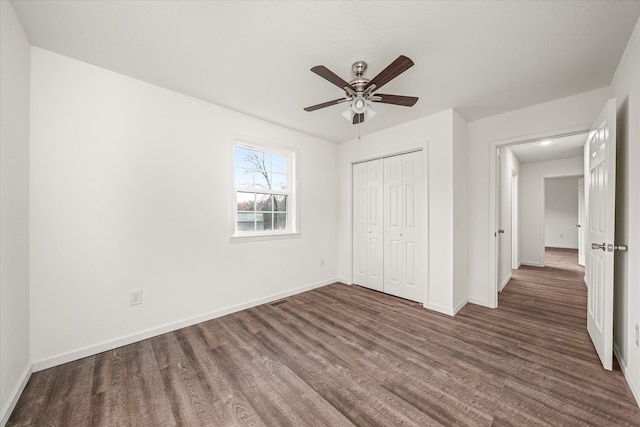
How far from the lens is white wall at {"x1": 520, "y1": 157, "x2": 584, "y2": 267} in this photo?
5600mm

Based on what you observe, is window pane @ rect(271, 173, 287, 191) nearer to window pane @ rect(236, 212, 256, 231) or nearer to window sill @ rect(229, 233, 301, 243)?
window pane @ rect(236, 212, 256, 231)

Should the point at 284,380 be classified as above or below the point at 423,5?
below

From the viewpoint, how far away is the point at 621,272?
6.54 feet

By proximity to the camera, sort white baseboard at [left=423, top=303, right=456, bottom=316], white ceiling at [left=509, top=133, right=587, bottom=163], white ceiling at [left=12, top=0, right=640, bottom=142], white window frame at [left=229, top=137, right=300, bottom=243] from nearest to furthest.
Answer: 1. white ceiling at [left=12, top=0, right=640, bottom=142]
2. white baseboard at [left=423, top=303, right=456, bottom=316]
3. white window frame at [left=229, top=137, right=300, bottom=243]
4. white ceiling at [left=509, top=133, right=587, bottom=163]

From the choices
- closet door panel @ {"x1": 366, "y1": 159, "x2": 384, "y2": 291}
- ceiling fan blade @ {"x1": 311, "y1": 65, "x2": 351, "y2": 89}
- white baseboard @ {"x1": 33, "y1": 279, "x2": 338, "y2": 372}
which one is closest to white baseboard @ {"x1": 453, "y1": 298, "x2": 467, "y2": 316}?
closet door panel @ {"x1": 366, "y1": 159, "x2": 384, "y2": 291}

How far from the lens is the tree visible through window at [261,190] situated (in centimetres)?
320

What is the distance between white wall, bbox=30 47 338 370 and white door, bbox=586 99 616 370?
10.8 feet

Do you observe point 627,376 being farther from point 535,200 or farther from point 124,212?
point 535,200

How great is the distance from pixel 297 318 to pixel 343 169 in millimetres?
2573

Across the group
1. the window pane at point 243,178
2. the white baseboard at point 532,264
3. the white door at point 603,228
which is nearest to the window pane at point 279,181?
the window pane at point 243,178

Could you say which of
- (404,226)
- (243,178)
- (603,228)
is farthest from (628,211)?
(243,178)

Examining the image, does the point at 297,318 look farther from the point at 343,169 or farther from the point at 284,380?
the point at 343,169

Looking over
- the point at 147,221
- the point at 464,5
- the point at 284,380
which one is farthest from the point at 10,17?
the point at 284,380

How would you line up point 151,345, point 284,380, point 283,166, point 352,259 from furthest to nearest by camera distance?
point 352,259 < point 283,166 < point 151,345 < point 284,380
